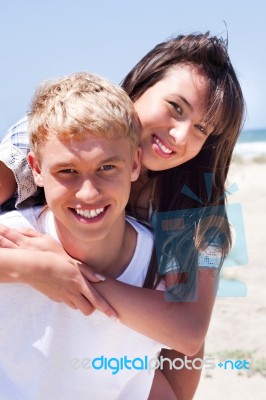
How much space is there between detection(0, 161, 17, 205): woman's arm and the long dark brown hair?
64 cm

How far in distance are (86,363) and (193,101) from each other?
1170 mm

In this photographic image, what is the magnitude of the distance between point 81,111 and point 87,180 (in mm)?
254

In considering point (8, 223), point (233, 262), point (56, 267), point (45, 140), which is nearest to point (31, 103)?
point (45, 140)

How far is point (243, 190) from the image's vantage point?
1388 cm

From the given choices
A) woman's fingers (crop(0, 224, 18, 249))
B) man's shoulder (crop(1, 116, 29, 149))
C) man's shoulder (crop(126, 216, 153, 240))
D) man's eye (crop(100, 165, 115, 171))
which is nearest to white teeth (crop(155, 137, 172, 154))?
man's shoulder (crop(126, 216, 153, 240))

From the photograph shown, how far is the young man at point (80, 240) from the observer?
2322mm

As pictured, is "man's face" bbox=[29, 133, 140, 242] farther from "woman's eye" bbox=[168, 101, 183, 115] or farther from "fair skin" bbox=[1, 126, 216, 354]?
"woman's eye" bbox=[168, 101, 183, 115]

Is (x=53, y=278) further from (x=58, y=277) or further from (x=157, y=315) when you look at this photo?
(x=157, y=315)

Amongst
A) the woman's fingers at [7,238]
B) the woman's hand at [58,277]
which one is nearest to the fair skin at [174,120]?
the woman's hand at [58,277]

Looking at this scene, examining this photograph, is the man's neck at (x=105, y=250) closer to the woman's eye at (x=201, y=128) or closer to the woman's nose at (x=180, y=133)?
the woman's nose at (x=180, y=133)

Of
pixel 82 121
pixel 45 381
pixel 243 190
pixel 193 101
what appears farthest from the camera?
pixel 243 190

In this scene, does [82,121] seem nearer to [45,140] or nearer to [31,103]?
[45,140]

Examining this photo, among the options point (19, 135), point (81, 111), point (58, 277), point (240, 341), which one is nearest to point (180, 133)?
point (81, 111)

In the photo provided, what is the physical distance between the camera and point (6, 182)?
109 inches
